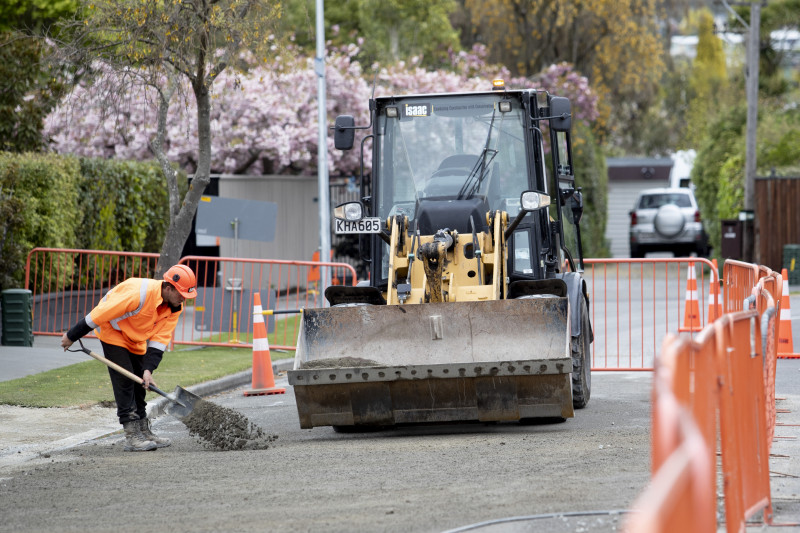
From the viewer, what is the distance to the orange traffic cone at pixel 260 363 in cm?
1199

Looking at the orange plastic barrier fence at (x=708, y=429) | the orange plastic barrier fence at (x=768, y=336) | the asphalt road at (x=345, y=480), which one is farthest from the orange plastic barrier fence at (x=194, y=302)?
the orange plastic barrier fence at (x=708, y=429)

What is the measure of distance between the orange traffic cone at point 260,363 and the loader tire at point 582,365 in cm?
336

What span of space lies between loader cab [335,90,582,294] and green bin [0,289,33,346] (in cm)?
566

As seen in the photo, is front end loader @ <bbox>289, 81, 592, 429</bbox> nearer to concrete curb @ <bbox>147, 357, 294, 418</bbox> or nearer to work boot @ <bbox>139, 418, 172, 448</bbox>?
work boot @ <bbox>139, 418, 172, 448</bbox>

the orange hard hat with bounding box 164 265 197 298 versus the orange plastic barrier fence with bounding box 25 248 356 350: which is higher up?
the orange hard hat with bounding box 164 265 197 298

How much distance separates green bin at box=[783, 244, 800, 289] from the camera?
26.3 m

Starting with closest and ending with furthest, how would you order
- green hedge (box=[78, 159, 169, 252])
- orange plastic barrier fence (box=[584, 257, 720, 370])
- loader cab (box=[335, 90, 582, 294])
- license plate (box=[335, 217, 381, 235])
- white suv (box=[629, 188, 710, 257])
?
license plate (box=[335, 217, 381, 235]), loader cab (box=[335, 90, 582, 294]), orange plastic barrier fence (box=[584, 257, 720, 370]), green hedge (box=[78, 159, 169, 252]), white suv (box=[629, 188, 710, 257])

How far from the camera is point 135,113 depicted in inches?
976

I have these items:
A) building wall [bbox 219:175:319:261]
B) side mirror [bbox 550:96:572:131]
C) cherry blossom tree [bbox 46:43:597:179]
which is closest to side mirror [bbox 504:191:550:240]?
side mirror [bbox 550:96:572:131]

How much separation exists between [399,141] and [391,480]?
13.5ft

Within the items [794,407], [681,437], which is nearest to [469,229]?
[794,407]

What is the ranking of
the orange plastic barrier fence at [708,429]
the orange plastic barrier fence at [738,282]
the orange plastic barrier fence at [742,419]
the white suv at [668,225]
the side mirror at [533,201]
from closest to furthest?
the orange plastic barrier fence at [708,429] < the orange plastic barrier fence at [742,419] < the side mirror at [533,201] < the orange plastic barrier fence at [738,282] < the white suv at [668,225]

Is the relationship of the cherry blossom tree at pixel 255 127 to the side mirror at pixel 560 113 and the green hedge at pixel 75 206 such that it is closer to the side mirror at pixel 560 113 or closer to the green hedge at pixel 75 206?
the green hedge at pixel 75 206

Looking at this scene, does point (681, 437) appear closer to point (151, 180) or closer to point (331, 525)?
point (331, 525)
